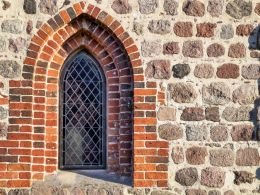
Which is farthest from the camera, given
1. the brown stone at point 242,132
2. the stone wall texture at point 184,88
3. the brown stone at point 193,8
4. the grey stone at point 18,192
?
the brown stone at point 193,8

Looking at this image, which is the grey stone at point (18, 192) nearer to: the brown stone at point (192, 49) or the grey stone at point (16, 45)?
the grey stone at point (16, 45)

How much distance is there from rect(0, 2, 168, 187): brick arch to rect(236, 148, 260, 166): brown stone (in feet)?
3.01

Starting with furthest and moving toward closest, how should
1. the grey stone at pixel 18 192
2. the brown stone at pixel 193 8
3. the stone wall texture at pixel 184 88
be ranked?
the brown stone at pixel 193 8, the stone wall texture at pixel 184 88, the grey stone at pixel 18 192

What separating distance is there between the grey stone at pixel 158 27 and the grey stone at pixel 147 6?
0.47ft

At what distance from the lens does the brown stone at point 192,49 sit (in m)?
5.32

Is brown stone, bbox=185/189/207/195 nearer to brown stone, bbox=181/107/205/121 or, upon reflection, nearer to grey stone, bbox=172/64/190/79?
brown stone, bbox=181/107/205/121

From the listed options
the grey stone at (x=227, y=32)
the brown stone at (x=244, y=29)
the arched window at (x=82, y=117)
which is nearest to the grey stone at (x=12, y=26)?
the arched window at (x=82, y=117)

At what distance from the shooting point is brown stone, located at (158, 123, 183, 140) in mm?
5191

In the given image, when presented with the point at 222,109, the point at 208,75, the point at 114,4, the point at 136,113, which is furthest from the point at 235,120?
the point at 114,4

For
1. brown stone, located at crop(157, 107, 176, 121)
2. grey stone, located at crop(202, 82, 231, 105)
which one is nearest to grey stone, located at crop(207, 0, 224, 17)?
grey stone, located at crop(202, 82, 231, 105)

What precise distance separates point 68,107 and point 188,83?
1563 mm

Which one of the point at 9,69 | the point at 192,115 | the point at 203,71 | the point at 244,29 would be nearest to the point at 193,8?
the point at 244,29

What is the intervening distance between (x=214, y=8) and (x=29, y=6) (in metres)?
2.32

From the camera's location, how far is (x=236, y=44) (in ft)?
17.6
